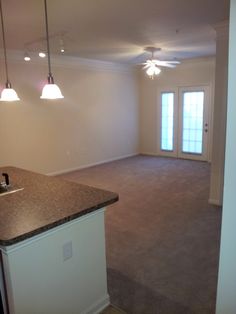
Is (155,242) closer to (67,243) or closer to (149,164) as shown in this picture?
(67,243)

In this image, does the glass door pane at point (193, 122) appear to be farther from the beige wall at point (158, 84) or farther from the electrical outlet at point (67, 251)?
the electrical outlet at point (67, 251)

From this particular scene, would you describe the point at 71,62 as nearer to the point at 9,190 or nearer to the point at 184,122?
the point at 184,122

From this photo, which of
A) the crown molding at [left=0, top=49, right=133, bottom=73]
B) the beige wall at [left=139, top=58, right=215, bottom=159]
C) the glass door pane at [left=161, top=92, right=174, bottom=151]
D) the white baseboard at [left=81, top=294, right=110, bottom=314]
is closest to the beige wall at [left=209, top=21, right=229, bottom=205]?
the white baseboard at [left=81, top=294, right=110, bottom=314]

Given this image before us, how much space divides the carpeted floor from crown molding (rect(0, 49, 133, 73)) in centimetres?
263

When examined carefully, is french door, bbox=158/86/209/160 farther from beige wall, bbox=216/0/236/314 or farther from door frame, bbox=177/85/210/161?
beige wall, bbox=216/0/236/314

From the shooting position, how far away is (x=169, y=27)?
386cm

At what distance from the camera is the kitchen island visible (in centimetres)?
161

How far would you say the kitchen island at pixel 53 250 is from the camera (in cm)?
161

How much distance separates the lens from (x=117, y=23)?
3605 mm

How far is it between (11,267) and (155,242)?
2.03m

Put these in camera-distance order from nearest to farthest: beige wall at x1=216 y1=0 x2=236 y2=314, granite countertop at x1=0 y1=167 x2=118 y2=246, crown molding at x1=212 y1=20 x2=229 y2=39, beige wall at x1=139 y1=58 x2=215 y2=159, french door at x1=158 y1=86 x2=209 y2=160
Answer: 1. beige wall at x1=216 y1=0 x2=236 y2=314
2. granite countertop at x1=0 y1=167 x2=118 y2=246
3. crown molding at x1=212 y1=20 x2=229 y2=39
4. beige wall at x1=139 y1=58 x2=215 y2=159
5. french door at x1=158 y1=86 x2=209 y2=160

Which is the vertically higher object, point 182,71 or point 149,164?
point 182,71

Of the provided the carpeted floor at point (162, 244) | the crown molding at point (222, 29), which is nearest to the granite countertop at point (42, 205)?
the carpeted floor at point (162, 244)

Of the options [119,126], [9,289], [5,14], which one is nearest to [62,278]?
[9,289]
